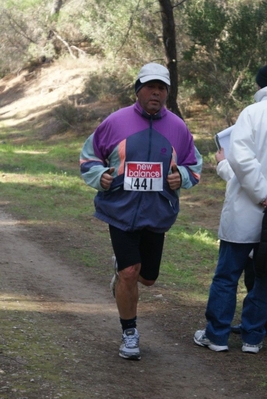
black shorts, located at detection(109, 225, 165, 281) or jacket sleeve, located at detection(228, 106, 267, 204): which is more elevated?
jacket sleeve, located at detection(228, 106, 267, 204)

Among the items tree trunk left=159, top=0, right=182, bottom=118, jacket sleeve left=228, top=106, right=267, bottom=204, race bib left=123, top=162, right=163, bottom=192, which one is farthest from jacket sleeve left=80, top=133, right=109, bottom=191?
tree trunk left=159, top=0, right=182, bottom=118

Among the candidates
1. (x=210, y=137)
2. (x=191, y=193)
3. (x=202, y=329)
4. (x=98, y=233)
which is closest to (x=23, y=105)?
(x=210, y=137)

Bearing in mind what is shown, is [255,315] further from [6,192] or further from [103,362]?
[6,192]

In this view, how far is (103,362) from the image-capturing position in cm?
525

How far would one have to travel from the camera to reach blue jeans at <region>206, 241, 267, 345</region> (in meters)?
5.66

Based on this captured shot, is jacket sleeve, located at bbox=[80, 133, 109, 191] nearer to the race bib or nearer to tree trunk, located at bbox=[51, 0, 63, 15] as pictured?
the race bib

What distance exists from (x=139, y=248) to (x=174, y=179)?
21.9 inches

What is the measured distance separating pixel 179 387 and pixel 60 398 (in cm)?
90

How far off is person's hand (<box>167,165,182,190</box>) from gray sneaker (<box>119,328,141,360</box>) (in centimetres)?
103

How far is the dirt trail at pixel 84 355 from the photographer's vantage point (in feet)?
15.3

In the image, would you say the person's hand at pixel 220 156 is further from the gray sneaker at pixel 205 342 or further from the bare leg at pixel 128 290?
the gray sneaker at pixel 205 342

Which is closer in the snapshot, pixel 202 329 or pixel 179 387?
pixel 179 387

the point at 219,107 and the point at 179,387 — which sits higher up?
the point at 219,107

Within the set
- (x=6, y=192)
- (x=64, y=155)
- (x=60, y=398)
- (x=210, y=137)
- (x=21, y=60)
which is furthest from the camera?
(x=21, y=60)
